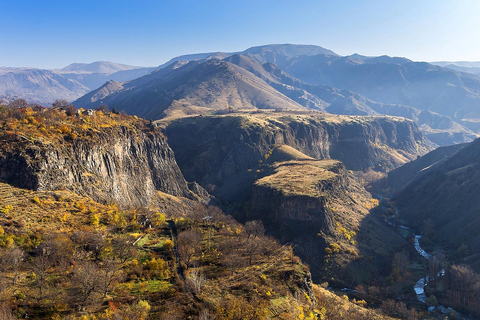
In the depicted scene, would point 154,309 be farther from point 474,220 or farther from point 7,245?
point 474,220

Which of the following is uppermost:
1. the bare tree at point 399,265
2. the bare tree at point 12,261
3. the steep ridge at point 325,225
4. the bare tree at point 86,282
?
the bare tree at point 12,261

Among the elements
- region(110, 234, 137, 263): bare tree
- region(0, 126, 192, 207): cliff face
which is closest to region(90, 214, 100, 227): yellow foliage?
region(110, 234, 137, 263): bare tree

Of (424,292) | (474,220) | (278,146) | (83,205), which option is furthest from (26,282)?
(278,146)

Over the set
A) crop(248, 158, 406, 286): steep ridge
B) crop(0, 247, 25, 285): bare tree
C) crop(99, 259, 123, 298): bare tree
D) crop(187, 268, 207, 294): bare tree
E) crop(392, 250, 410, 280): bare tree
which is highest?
crop(0, 247, 25, 285): bare tree

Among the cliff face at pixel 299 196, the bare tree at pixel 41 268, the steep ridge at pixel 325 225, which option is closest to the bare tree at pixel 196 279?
the bare tree at pixel 41 268

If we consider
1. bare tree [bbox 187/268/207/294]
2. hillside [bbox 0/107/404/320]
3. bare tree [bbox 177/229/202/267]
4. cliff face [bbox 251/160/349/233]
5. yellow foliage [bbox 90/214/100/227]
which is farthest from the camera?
cliff face [bbox 251/160/349/233]

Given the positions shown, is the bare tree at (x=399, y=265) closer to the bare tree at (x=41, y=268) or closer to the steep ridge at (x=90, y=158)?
the steep ridge at (x=90, y=158)

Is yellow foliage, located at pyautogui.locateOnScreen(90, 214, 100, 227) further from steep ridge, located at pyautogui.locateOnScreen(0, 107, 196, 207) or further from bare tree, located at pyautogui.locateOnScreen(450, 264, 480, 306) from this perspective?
bare tree, located at pyautogui.locateOnScreen(450, 264, 480, 306)

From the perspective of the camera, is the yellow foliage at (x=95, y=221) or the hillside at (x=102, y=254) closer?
the hillside at (x=102, y=254)
